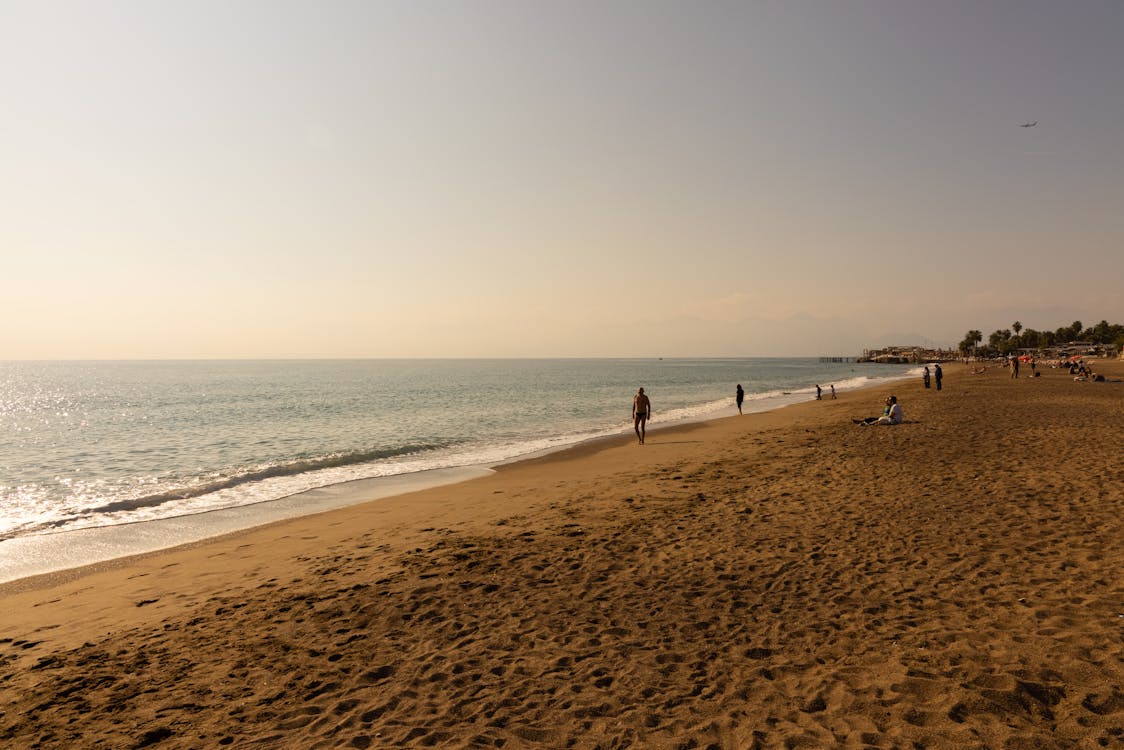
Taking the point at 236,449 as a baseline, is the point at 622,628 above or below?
above

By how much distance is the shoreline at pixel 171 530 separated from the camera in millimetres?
11062

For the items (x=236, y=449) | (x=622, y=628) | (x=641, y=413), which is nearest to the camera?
(x=622, y=628)

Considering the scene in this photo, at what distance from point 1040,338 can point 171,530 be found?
713 feet

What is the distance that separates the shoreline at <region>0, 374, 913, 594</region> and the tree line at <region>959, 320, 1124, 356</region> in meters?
192

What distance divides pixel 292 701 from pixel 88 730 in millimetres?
1705

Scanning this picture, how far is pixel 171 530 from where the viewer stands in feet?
43.1

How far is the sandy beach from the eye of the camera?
15.6 feet

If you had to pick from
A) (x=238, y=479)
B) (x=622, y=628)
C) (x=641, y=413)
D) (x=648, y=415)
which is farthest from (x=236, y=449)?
(x=622, y=628)

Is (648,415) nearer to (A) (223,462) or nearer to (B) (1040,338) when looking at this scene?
(A) (223,462)

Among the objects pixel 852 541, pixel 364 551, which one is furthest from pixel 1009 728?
pixel 364 551

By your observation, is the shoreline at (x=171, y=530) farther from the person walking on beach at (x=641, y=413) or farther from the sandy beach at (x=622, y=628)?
the person walking on beach at (x=641, y=413)

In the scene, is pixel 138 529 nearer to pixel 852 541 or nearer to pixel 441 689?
pixel 441 689

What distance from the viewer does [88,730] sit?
16.3ft

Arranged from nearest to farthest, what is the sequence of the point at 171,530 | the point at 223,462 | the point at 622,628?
the point at 622,628
the point at 171,530
the point at 223,462
